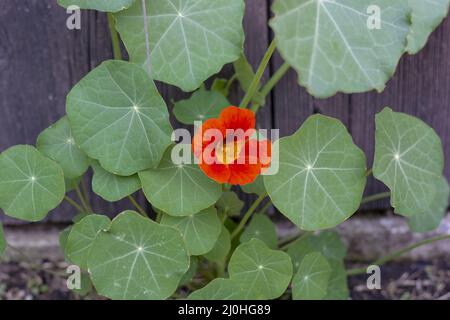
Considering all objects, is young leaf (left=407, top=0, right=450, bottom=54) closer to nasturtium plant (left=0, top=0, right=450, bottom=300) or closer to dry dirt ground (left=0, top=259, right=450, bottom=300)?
nasturtium plant (left=0, top=0, right=450, bottom=300)

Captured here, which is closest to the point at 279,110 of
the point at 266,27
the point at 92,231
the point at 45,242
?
the point at 266,27

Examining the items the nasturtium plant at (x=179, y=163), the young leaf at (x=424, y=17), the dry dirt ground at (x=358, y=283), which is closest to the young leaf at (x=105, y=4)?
the nasturtium plant at (x=179, y=163)

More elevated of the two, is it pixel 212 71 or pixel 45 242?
pixel 212 71

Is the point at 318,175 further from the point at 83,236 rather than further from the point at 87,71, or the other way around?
the point at 87,71

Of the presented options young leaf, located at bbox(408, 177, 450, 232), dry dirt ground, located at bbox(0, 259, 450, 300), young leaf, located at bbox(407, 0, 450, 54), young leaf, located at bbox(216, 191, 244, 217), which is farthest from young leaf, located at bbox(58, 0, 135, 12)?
young leaf, located at bbox(408, 177, 450, 232)

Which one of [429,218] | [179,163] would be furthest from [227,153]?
[429,218]

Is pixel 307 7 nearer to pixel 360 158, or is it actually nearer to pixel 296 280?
pixel 360 158
